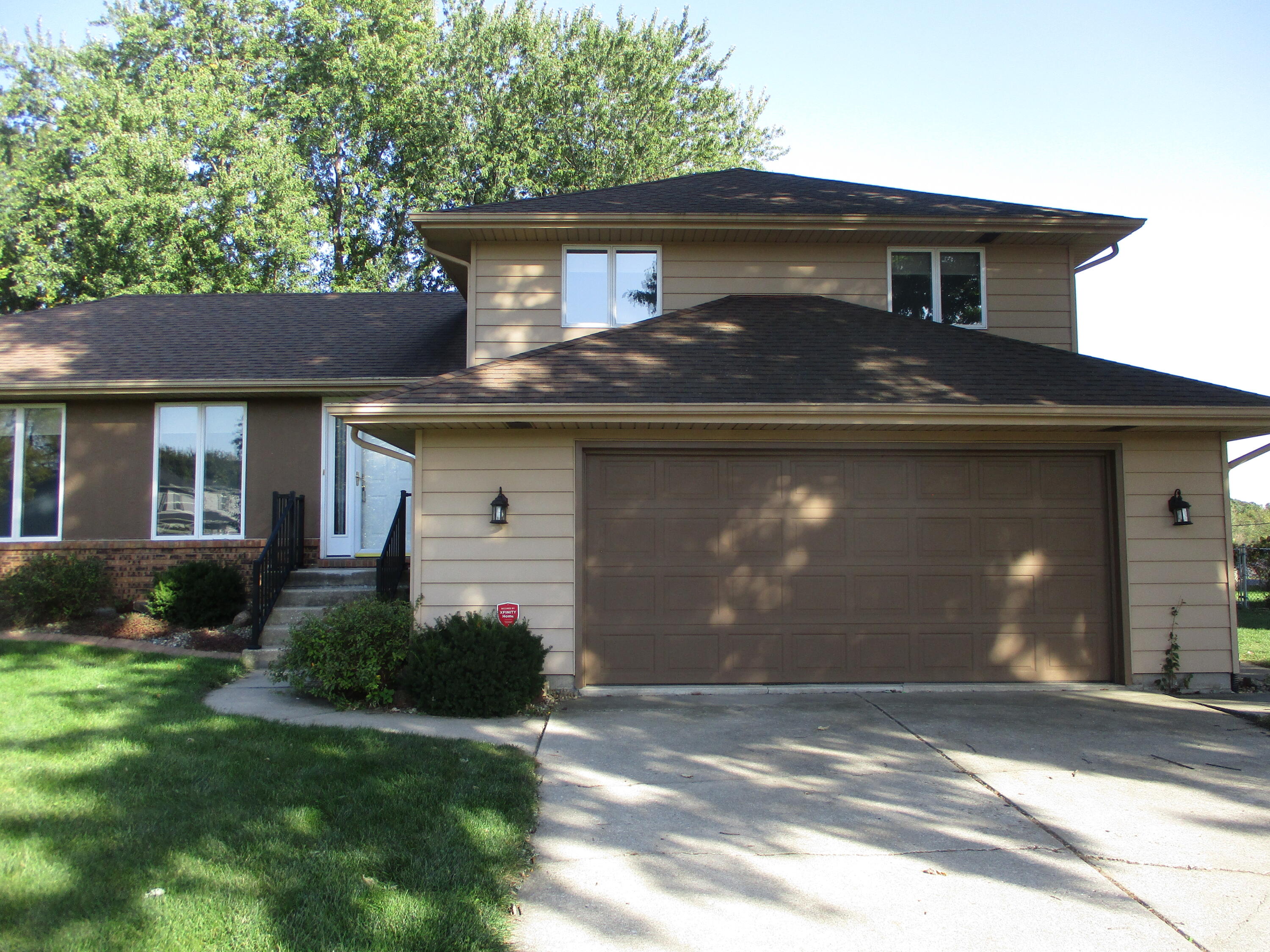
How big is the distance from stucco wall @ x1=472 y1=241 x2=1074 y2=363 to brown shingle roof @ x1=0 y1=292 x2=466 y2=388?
2.16m

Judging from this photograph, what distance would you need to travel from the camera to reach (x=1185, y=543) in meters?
8.30

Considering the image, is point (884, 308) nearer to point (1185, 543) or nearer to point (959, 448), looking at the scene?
point (959, 448)

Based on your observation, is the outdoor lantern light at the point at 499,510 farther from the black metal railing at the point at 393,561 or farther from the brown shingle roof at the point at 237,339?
the brown shingle roof at the point at 237,339

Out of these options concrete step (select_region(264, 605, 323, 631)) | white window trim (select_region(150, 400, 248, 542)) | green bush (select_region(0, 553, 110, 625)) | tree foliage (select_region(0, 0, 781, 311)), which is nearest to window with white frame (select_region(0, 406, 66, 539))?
green bush (select_region(0, 553, 110, 625))

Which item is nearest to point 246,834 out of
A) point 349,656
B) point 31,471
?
point 349,656

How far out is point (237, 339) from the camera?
41.0ft

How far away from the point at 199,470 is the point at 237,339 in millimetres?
2259

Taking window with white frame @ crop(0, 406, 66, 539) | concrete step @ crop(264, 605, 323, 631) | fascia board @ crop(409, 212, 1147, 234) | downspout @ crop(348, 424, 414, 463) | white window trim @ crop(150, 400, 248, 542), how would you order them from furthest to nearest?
window with white frame @ crop(0, 406, 66, 539)
white window trim @ crop(150, 400, 248, 542)
concrete step @ crop(264, 605, 323, 631)
fascia board @ crop(409, 212, 1147, 234)
downspout @ crop(348, 424, 414, 463)

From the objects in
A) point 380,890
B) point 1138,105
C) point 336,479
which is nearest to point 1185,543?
point 1138,105

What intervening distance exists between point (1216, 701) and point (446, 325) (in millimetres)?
10845

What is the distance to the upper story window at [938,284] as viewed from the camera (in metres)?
9.95

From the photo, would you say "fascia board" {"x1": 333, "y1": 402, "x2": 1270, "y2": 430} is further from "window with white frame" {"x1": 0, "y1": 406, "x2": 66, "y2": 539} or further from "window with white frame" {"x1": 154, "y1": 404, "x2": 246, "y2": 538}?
"window with white frame" {"x1": 0, "y1": 406, "x2": 66, "y2": 539}

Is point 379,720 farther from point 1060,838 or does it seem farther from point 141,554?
point 141,554

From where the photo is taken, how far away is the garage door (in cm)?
812
